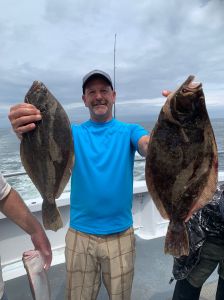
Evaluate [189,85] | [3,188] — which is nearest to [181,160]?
[189,85]

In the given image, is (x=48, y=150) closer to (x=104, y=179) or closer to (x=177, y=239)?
(x=104, y=179)

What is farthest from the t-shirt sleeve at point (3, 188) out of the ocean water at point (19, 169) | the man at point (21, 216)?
the ocean water at point (19, 169)

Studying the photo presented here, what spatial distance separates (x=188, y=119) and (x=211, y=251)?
1.42m

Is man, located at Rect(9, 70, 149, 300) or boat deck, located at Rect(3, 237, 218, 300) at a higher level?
man, located at Rect(9, 70, 149, 300)

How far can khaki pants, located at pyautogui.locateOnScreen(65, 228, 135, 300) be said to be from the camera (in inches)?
105

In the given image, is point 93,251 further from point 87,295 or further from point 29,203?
point 29,203

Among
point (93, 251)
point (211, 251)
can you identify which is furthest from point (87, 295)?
point (211, 251)

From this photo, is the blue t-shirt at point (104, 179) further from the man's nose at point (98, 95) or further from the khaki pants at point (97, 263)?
the man's nose at point (98, 95)

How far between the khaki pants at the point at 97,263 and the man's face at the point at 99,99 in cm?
102

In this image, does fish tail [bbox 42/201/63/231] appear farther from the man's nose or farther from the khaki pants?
the man's nose

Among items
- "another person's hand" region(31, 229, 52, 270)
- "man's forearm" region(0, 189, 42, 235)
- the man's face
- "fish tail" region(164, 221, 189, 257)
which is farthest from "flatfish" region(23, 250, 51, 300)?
the man's face

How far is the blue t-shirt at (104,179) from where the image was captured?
8.51ft

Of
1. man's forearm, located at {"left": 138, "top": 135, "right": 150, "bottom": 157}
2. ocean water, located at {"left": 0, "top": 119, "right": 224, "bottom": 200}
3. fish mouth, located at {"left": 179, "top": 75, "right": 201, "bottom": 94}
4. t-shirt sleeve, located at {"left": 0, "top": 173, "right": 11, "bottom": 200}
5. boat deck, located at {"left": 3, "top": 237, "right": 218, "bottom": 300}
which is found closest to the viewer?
fish mouth, located at {"left": 179, "top": 75, "right": 201, "bottom": 94}

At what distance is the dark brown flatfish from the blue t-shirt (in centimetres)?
68
